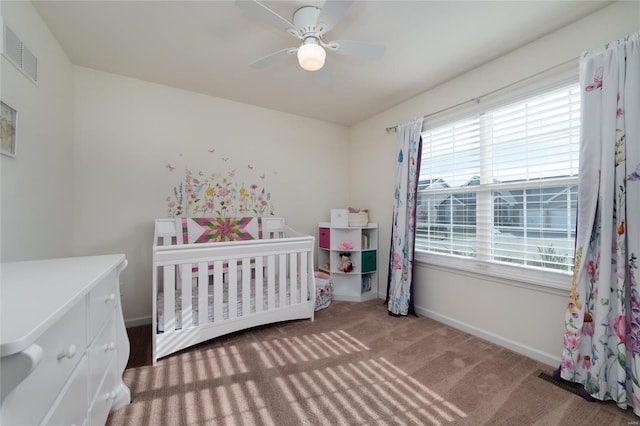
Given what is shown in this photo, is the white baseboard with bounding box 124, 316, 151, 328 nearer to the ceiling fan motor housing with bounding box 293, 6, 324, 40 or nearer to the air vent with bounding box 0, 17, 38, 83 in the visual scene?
the air vent with bounding box 0, 17, 38, 83

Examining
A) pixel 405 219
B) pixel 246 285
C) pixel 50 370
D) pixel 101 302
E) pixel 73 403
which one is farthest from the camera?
pixel 405 219

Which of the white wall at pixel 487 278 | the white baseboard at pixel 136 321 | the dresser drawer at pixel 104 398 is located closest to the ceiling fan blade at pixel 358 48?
the white wall at pixel 487 278

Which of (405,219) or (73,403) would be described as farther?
(405,219)

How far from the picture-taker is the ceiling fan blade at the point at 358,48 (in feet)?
5.21

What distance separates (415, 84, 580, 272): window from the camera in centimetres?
174

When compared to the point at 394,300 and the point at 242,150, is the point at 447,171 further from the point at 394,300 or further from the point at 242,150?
the point at 242,150

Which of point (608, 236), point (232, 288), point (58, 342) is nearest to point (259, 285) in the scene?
point (232, 288)

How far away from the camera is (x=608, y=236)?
1439mm

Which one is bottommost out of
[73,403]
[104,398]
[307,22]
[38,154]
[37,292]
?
[104,398]

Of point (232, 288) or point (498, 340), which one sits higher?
point (232, 288)

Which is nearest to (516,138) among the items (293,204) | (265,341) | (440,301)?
(440,301)

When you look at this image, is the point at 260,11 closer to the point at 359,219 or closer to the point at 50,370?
the point at 50,370

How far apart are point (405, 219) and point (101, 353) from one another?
2380mm

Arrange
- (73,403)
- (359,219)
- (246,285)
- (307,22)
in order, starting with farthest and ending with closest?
(359,219)
(246,285)
(307,22)
(73,403)
